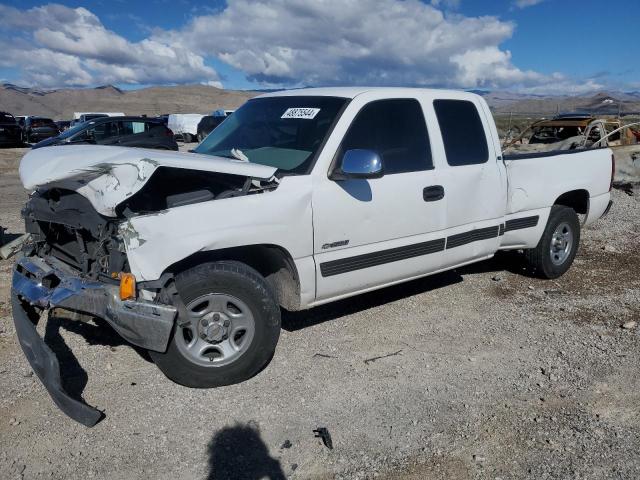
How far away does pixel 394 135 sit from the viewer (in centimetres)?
439

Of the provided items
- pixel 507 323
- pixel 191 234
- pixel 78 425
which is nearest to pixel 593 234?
pixel 507 323

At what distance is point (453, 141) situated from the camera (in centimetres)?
476

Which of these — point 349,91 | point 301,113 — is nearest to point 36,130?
point 301,113

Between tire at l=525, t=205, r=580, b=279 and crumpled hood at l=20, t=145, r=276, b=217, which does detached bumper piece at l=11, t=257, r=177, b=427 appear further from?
tire at l=525, t=205, r=580, b=279

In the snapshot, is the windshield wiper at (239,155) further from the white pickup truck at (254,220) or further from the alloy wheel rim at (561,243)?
the alloy wheel rim at (561,243)

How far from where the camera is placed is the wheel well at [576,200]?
605 centimetres

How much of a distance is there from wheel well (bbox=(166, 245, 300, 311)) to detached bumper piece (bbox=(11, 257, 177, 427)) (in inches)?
19.4

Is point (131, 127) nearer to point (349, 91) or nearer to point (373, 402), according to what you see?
point (349, 91)

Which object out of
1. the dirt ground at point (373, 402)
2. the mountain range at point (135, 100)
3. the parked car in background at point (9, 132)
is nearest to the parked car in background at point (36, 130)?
the parked car in background at point (9, 132)

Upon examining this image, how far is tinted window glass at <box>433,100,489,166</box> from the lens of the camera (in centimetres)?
471

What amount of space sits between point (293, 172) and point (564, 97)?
543 feet

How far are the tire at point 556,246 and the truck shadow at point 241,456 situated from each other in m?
3.78

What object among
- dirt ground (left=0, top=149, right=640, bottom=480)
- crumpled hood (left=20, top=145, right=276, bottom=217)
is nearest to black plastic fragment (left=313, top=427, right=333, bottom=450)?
dirt ground (left=0, top=149, right=640, bottom=480)

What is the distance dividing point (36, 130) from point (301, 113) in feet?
96.8
